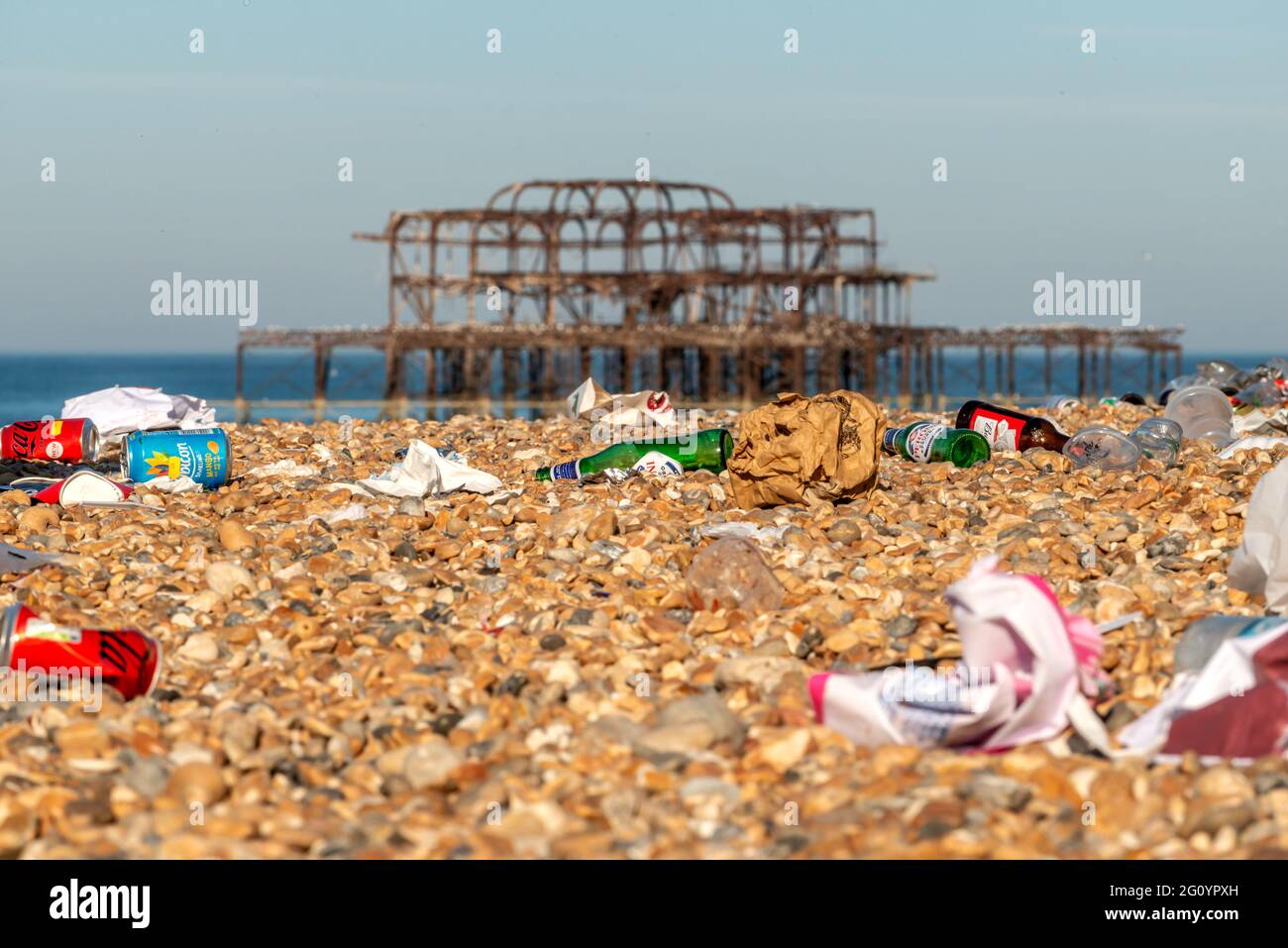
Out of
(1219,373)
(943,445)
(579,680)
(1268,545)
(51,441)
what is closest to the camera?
(579,680)

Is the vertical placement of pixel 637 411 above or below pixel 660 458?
above

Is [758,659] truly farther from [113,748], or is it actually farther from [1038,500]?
[1038,500]

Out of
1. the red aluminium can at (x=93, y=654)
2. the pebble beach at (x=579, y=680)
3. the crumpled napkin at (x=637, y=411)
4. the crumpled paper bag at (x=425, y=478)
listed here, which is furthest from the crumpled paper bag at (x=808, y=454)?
the red aluminium can at (x=93, y=654)

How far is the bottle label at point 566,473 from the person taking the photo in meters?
7.01

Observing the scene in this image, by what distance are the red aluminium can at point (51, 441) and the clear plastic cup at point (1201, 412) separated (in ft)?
20.4

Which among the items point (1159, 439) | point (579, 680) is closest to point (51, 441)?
point (579, 680)

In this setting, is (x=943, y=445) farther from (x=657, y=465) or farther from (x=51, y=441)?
(x=51, y=441)

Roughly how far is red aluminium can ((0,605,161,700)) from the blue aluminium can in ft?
11.1

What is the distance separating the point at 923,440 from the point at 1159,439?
1.16m

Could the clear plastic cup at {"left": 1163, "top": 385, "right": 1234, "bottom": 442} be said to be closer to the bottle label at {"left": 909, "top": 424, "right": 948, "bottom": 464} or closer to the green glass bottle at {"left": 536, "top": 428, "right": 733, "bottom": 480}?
the bottle label at {"left": 909, "top": 424, "right": 948, "bottom": 464}

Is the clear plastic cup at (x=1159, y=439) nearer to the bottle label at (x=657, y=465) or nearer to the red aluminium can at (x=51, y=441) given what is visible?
the bottle label at (x=657, y=465)

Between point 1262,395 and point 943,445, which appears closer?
point 943,445

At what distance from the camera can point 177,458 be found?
23.2 feet

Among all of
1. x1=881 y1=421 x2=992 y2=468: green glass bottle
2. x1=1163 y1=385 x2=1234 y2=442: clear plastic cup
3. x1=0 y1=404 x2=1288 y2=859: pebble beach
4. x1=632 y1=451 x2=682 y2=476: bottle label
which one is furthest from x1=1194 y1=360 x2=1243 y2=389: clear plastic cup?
x1=632 y1=451 x2=682 y2=476: bottle label
